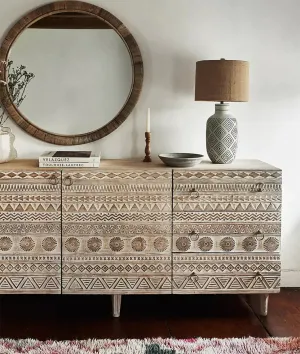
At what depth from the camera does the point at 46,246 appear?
9.32 ft

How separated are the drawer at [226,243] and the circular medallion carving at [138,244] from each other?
16 centimetres

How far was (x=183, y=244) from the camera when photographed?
287 cm

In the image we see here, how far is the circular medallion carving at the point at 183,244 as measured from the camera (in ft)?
9.41

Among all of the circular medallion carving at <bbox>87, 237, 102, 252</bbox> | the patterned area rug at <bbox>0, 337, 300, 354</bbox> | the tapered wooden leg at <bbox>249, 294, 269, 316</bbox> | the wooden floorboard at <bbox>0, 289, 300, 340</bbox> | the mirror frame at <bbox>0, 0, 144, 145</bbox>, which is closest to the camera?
the patterned area rug at <bbox>0, 337, 300, 354</bbox>

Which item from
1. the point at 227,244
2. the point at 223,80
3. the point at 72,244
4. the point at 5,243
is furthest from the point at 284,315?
the point at 5,243

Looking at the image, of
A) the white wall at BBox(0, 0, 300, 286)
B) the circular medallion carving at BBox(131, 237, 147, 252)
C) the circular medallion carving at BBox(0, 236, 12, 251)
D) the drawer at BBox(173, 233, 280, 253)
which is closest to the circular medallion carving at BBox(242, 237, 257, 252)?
the drawer at BBox(173, 233, 280, 253)

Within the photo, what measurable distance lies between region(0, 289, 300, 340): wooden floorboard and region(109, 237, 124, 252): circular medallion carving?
0.38 metres

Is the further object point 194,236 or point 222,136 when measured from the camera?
point 222,136

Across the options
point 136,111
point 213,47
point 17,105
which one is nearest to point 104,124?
point 136,111

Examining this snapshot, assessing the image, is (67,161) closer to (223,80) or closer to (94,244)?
(94,244)

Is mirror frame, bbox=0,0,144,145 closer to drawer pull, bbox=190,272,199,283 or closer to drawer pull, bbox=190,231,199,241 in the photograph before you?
drawer pull, bbox=190,231,199,241

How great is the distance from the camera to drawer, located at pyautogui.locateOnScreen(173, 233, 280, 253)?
2869 mm

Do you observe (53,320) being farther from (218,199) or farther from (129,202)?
(218,199)

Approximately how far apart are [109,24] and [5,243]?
1.36 meters
